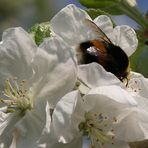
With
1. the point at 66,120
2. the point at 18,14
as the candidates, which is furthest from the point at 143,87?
the point at 18,14

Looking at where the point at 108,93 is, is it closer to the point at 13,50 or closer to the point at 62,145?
the point at 62,145

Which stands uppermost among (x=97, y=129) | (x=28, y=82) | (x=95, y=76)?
(x=95, y=76)

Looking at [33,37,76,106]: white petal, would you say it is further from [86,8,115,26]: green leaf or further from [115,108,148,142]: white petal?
[86,8,115,26]: green leaf

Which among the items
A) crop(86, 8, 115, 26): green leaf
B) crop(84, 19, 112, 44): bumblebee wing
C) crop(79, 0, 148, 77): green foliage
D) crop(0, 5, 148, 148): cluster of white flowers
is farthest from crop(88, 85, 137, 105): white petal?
crop(86, 8, 115, 26): green leaf

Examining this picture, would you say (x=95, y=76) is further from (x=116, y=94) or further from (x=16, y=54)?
(x=16, y=54)

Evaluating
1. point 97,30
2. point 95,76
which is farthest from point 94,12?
point 95,76

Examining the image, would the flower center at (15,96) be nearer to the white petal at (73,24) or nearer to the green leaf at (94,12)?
the white petal at (73,24)
